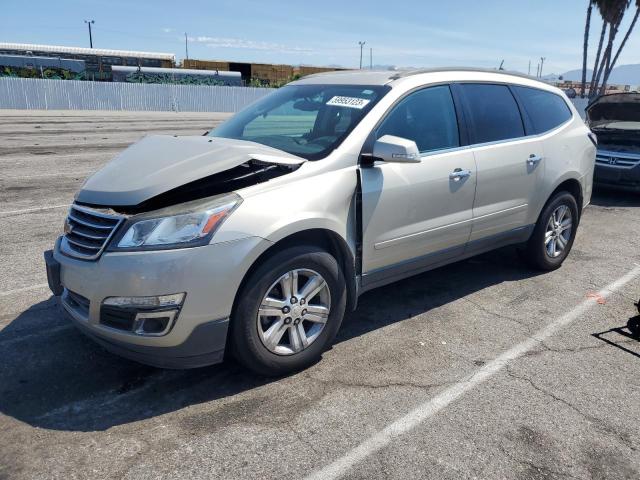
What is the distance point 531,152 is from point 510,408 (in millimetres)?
2601

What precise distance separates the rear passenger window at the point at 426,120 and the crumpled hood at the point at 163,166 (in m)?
0.83

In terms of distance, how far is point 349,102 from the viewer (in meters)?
3.91

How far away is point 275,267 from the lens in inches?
123

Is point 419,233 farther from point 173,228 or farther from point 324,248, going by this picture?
point 173,228

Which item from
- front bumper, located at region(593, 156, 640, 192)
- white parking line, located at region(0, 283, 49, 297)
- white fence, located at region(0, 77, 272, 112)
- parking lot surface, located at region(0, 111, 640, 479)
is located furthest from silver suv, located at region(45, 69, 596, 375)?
white fence, located at region(0, 77, 272, 112)

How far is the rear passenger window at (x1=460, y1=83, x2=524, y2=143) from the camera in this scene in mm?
4445

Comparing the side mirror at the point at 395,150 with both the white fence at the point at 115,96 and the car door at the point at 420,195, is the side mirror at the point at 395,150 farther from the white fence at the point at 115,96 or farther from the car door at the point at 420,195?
the white fence at the point at 115,96

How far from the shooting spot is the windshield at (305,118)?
3.73 m

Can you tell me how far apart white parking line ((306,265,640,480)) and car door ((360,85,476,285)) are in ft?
2.98

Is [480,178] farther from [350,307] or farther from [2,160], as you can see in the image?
[2,160]

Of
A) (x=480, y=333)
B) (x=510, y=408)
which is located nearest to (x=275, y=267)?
(x=510, y=408)

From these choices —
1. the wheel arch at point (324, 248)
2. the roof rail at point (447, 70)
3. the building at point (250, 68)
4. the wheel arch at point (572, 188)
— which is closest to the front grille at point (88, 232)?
the wheel arch at point (324, 248)

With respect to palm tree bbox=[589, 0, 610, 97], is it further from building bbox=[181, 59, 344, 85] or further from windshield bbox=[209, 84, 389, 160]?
windshield bbox=[209, 84, 389, 160]

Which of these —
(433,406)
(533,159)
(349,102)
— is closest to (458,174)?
(349,102)
